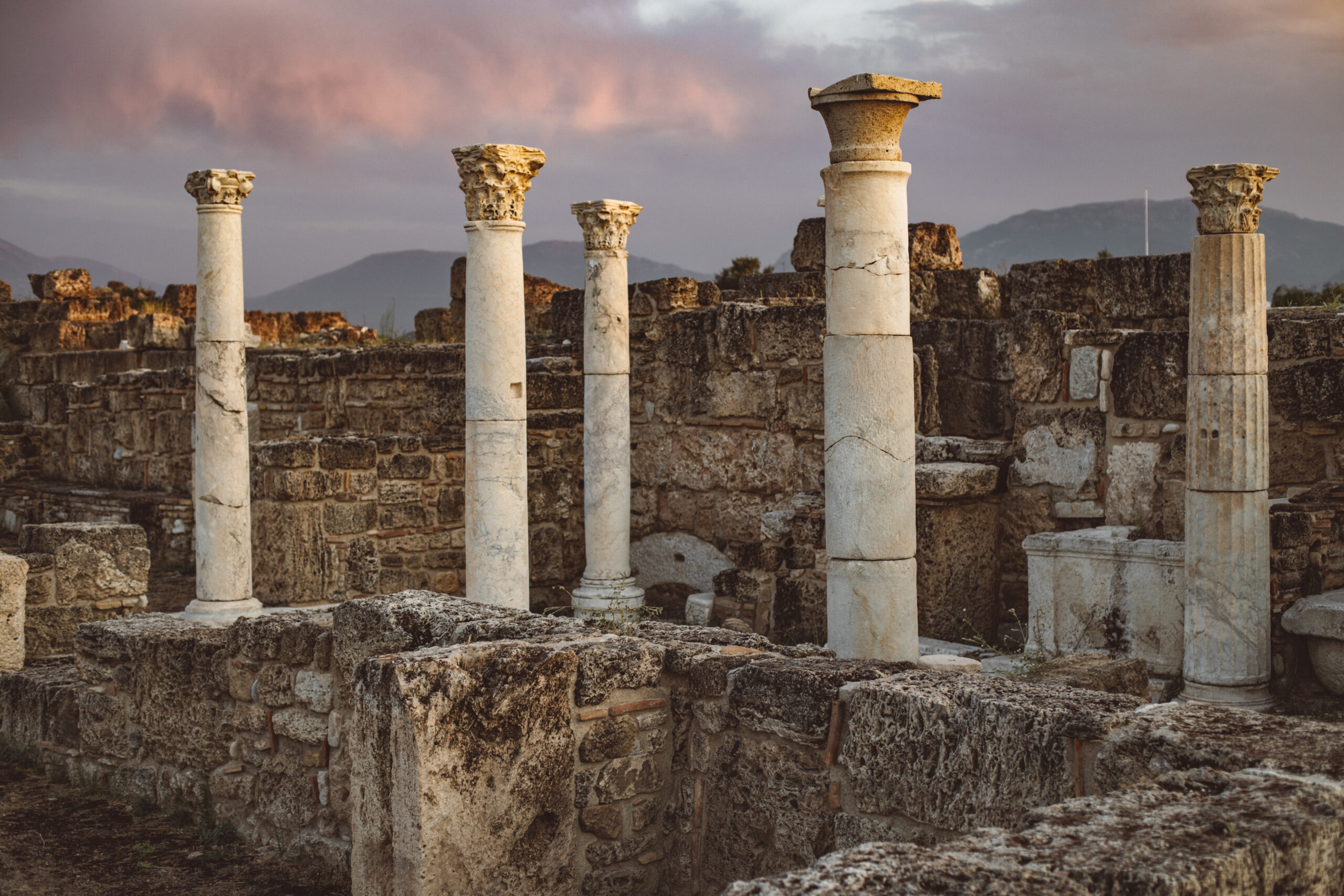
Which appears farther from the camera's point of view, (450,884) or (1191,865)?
(450,884)

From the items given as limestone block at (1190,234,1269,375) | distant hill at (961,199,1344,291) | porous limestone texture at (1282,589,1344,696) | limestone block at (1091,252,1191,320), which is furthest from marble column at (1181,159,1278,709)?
distant hill at (961,199,1344,291)

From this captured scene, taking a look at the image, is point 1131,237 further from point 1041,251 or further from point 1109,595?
point 1109,595

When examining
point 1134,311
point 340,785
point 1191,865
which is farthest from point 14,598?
point 1134,311

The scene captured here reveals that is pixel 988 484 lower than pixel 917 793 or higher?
higher

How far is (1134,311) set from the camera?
28.7 ft

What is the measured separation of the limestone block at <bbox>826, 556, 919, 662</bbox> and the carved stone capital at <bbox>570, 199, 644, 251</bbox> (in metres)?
4.55

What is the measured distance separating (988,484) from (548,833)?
5.29 m

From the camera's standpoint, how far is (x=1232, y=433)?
6.55m

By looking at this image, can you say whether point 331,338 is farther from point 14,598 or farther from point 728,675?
point 728,675

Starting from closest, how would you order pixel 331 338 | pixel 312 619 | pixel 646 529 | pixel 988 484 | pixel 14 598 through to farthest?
pixel 312 619 → pixel 14 598 → pixel 988 484 → pixel 646 529 → pixel 331 338

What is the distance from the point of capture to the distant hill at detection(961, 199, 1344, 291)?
142750mm

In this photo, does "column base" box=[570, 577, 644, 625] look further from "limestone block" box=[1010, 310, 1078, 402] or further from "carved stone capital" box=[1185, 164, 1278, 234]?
"carved stone capital" box=[1185, 164, 1278, 234]

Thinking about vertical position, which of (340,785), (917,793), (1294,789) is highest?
(1294,789)

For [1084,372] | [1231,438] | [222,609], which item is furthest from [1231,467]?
[222,609]
